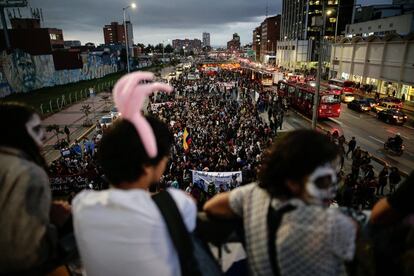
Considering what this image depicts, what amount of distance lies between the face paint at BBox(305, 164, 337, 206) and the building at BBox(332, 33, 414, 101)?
44.5 metres

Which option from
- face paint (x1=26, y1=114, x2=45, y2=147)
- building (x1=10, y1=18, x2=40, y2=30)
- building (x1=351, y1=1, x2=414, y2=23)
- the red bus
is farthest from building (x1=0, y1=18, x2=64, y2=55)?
building (x1=351, y1=1, x2=414, y2=23)

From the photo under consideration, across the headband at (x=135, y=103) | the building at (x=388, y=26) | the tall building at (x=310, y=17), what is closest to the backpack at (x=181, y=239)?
the headband at (x=135, y=103)

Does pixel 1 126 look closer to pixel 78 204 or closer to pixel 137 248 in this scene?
pixel 78 204

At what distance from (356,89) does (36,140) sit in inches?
2126

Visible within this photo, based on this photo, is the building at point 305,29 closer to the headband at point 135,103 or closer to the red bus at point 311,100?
the red bus at point 311,100

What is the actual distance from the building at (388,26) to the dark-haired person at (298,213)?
52.4 metres

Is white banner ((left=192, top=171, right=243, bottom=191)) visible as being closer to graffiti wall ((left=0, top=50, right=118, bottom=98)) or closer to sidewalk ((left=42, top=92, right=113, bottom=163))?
sidewalk ((left=42, top=92, right=113, bottom=163))

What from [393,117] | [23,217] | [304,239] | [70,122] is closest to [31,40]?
[70,122]

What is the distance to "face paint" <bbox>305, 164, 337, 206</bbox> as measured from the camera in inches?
67.3

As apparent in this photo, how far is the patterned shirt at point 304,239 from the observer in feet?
5.22

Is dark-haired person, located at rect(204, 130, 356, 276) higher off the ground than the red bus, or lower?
higher

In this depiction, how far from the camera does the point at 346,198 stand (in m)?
6.02

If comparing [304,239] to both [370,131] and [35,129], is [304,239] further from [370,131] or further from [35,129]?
[370,131]

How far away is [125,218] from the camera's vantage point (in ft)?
5.00
